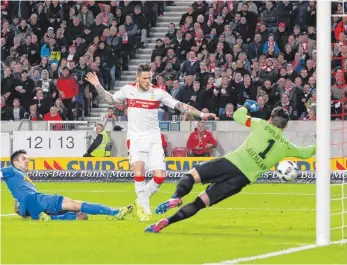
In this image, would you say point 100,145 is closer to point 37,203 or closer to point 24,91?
point 24,91

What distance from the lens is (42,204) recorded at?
17141 mm

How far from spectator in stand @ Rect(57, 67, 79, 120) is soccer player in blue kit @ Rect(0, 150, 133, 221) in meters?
15.6

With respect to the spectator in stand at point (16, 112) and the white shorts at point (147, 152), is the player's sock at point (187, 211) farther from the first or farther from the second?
the spectator in stand at point (16, 112)

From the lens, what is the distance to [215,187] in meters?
15.2

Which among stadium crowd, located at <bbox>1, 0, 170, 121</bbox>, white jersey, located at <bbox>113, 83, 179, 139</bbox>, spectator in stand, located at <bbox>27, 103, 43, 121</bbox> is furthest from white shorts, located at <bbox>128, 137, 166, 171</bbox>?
spectator in stand, located at <bbox>27, 103, 43, 121</bbox>

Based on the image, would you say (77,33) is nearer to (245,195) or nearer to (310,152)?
(245,195)

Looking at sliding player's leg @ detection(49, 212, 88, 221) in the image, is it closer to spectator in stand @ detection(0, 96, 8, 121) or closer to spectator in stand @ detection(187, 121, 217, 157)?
spectator in stand @ detection(187, 121, 217, 157)

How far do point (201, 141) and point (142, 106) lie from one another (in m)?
11.2

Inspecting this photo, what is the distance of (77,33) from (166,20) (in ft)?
10.0

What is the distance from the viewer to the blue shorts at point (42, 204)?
17000 mm

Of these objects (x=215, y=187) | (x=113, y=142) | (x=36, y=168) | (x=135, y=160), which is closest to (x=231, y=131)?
(x=113, y=142)

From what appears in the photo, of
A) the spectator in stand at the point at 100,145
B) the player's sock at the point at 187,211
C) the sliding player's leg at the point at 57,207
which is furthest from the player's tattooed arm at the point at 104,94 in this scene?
the spectator in stand at the point at 100,145

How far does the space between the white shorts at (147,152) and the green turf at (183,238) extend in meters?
0.90

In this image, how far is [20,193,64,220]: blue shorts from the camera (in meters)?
17.0
